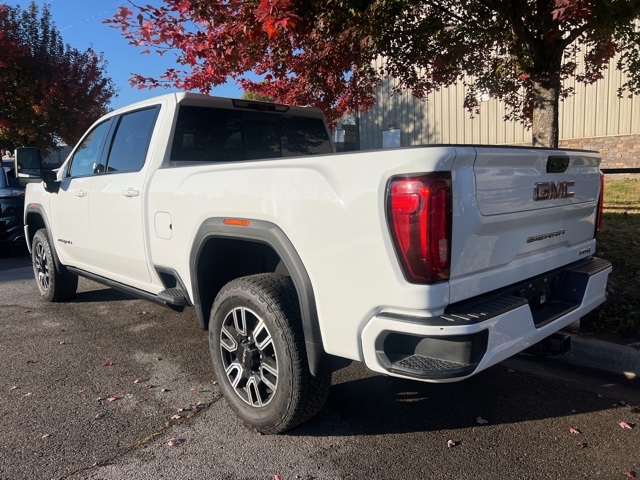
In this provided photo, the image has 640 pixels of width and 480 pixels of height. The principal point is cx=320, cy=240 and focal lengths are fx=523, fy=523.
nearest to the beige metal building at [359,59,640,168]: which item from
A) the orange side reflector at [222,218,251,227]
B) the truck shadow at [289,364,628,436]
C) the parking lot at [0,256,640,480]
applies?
the truck shadow at [289,364,628,436]

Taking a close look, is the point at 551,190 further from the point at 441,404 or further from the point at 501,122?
the point at 501,122

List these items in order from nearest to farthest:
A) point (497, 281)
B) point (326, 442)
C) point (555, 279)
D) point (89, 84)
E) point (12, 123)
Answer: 1. point (497, 281)
2. point (326, 442)
3. point (555, 279)
4. point (12, 123)
5. point (89, 84)

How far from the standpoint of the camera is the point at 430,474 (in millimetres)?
2586

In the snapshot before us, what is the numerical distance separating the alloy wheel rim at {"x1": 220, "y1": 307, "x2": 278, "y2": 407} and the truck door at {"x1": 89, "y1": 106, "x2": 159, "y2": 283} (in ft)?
3.83

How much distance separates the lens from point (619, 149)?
51.4ft

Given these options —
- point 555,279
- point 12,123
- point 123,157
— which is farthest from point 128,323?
point 12,123

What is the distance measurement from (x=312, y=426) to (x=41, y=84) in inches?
631

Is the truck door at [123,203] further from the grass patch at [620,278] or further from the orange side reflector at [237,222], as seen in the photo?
the grass patch at [620,278]

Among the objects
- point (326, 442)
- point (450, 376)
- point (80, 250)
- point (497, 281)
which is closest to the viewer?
point (450, 376)

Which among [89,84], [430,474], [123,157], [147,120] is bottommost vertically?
[430,474]

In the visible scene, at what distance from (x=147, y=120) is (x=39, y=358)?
7.01ft

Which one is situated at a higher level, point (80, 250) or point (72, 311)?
point (80, 250)

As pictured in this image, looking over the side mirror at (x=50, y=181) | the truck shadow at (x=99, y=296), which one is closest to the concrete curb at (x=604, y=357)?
the truck shadow at (x=99, y=296)

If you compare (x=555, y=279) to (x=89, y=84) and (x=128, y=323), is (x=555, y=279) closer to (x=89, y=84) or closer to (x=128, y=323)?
(x=128, y=323)
